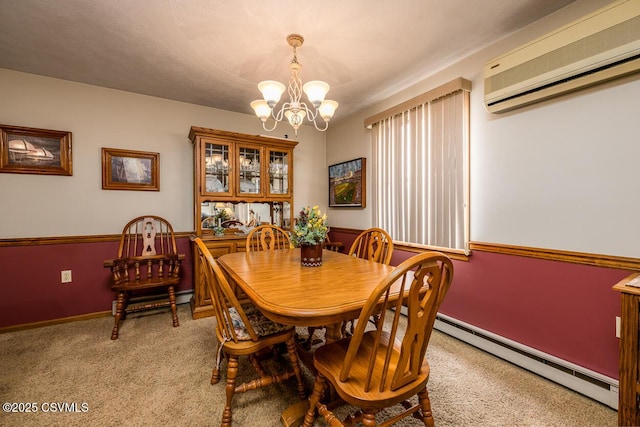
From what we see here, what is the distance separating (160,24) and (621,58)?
109 inches

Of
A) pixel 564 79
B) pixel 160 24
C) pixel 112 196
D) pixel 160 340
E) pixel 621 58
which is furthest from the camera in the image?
pixel 112 196

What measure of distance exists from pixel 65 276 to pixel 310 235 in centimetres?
268

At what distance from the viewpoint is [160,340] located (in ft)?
7.57

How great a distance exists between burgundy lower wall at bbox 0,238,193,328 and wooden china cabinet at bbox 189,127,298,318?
96 cm

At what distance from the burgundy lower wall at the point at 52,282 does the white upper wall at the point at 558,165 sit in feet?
12.0

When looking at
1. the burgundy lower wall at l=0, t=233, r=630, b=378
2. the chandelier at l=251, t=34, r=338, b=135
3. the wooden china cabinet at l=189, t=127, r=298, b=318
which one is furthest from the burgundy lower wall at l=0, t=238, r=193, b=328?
the chandelier at l=251, t=34, r=338, b=135

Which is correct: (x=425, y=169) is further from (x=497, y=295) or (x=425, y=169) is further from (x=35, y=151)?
(x=35, y=151)

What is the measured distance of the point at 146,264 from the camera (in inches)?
117

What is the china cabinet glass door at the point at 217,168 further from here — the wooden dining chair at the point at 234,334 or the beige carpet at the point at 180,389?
the wooden dining chair at the point at 234,334

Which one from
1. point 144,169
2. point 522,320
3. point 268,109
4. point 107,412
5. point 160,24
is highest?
point 160,24

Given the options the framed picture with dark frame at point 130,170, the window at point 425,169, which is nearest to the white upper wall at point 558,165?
the window at point 425,169

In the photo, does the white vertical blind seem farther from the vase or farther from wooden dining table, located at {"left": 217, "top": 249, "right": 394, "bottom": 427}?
the vase

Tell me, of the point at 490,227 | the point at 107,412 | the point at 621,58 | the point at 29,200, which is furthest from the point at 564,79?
the point at 29,200

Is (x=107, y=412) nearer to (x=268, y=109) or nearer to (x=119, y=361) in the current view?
(x=119, y=361)
